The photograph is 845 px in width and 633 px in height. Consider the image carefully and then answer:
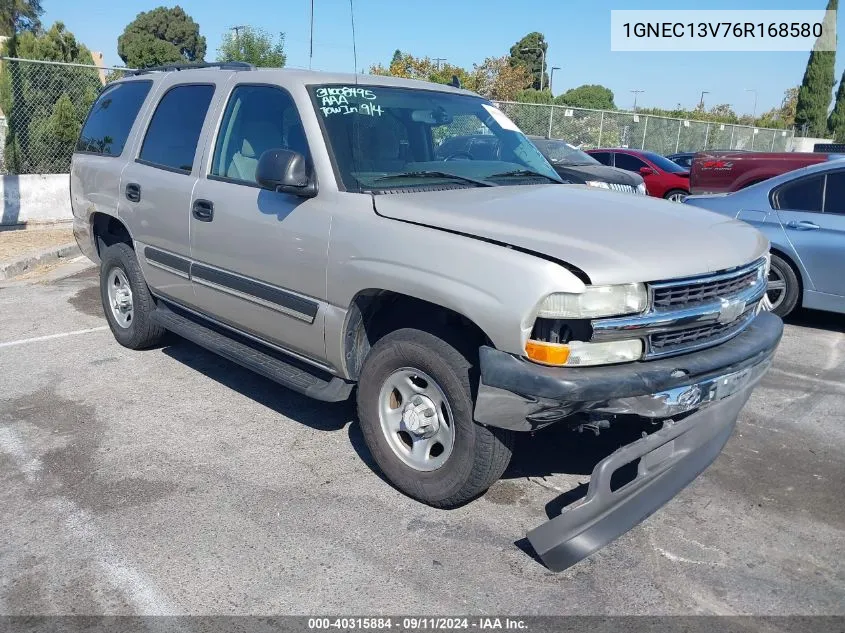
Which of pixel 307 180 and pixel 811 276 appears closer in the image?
pixel 307 180

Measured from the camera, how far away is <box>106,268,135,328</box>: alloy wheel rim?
5.94 m

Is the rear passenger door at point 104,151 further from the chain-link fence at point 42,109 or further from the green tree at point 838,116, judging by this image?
the green tree at point 838,116

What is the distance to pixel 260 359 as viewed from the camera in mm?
4527

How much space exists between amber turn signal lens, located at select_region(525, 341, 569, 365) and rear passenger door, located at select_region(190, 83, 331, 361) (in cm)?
128

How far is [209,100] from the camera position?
16.0 ft

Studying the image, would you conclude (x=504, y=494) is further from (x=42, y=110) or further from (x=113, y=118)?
(x=42, y=110)

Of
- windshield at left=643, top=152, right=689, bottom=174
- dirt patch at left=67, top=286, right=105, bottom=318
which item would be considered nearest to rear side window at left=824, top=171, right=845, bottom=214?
dirt patch at left=67, top=286, right=105, bottom=318

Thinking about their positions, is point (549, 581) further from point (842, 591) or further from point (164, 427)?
point (164, 427)

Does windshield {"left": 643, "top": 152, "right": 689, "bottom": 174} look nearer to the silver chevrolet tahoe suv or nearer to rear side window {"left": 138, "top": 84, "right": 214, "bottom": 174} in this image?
the silver chevrolet tahoe suv

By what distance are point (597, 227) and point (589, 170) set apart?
961cm

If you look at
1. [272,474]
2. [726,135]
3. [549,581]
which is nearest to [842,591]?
[549,581]

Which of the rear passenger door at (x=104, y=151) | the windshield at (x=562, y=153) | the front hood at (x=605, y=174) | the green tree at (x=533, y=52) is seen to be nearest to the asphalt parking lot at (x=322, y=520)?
the rear passenger door at (x=104, y=151)

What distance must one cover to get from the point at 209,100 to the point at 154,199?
0.79m

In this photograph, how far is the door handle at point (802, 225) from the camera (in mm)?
7042
